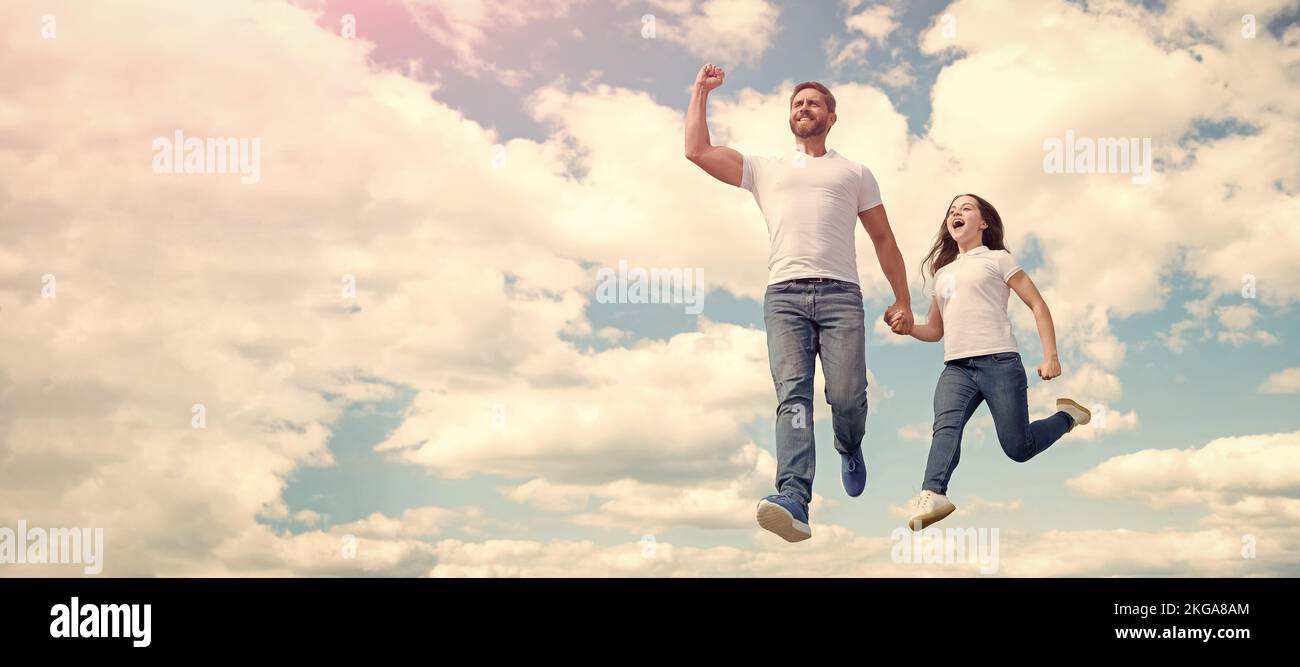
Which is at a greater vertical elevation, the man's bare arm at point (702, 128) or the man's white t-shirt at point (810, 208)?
the man's bare arm at point (702, 128)

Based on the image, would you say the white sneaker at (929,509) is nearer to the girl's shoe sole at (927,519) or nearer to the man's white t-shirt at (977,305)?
the girl's shoe sole at (927,519)

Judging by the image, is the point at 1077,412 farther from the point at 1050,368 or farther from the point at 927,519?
the point at 927,519

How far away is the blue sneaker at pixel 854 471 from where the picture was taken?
8328 mm

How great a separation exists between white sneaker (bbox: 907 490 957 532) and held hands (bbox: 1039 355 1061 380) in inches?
53.5

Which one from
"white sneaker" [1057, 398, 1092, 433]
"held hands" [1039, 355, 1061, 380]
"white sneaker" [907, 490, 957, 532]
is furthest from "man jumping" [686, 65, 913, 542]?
"white sneaker" [1057, 398, 1092, 433]

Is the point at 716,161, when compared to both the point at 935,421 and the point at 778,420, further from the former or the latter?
the point at 935,421

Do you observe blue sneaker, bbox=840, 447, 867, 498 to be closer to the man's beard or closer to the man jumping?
the man jumping

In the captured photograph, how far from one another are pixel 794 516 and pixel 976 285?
120 inches

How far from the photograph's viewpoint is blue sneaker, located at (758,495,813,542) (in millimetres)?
6867

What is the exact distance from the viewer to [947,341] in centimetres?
876

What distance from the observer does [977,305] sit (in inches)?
342

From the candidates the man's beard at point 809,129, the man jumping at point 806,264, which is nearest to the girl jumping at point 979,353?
the man jumping at point 806,264

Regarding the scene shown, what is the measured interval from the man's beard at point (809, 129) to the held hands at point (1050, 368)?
2732mm
